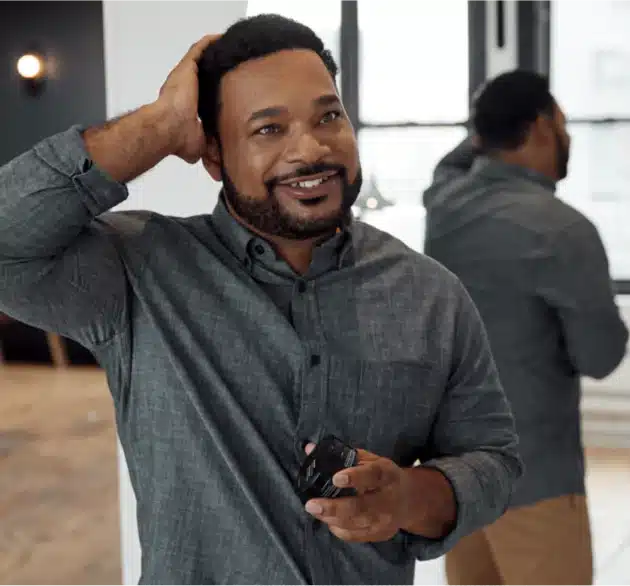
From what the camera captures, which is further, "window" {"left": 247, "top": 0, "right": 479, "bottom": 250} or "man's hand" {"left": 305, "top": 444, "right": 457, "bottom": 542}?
"window" {"left": 247, "top": 0, "right": 479, "bottom": 250}

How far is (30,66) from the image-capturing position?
8.73 m

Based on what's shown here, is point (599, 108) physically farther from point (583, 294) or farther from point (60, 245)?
point (60, 245)

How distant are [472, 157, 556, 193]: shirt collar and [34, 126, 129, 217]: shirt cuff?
4.34 feet

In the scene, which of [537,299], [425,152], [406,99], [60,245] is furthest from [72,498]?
[60,245]

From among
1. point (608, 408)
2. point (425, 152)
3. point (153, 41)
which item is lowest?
point (608, 408)

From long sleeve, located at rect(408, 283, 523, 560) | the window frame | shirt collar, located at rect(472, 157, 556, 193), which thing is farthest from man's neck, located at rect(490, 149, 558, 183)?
the window frame

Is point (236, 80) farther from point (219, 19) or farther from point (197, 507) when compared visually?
point (219, 19)

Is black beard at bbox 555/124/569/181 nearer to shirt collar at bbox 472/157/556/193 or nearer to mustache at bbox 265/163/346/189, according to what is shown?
shirt collar at bbox 472/157/556/193

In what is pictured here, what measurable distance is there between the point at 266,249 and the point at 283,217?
0.06m

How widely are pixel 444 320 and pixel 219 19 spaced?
4.77 feet

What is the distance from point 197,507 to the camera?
4.00ft

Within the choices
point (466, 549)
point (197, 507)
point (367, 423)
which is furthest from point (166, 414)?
point (466, 549)

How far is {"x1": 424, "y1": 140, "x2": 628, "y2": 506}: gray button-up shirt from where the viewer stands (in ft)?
7.14

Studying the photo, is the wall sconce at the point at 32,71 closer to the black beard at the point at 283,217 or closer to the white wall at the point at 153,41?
the white wall at the point at 153,41
